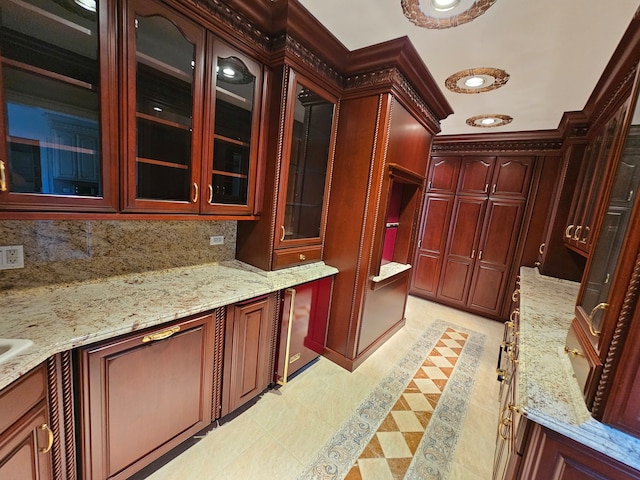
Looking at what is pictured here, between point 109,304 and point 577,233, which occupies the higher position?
point 577,233

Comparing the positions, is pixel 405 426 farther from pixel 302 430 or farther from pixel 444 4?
pixel 444 4

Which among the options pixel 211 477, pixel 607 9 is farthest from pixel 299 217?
pixel 607 9

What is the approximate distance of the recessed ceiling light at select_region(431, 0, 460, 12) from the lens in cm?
134

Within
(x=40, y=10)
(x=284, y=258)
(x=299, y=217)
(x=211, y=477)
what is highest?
(x=40, y=10)

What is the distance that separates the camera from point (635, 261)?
2.55 ft

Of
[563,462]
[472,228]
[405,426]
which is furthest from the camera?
[472,228]

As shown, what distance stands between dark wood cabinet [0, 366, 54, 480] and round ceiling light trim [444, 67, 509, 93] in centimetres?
296

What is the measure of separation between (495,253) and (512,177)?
3.38ft

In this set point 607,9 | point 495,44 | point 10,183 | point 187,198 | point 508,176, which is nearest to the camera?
point 10,183

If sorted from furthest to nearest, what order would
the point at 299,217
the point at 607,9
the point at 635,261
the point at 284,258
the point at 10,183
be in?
the point at 299,217 < the point at 284,258 < the point at 607,9 < the point at 10,183 < the point at 635,261

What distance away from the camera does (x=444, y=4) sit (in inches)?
53.6

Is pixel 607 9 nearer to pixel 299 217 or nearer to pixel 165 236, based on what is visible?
pixel 299 217

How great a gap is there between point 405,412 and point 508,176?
127 inches

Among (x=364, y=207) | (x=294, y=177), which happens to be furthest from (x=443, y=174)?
(x=294, y=177)
